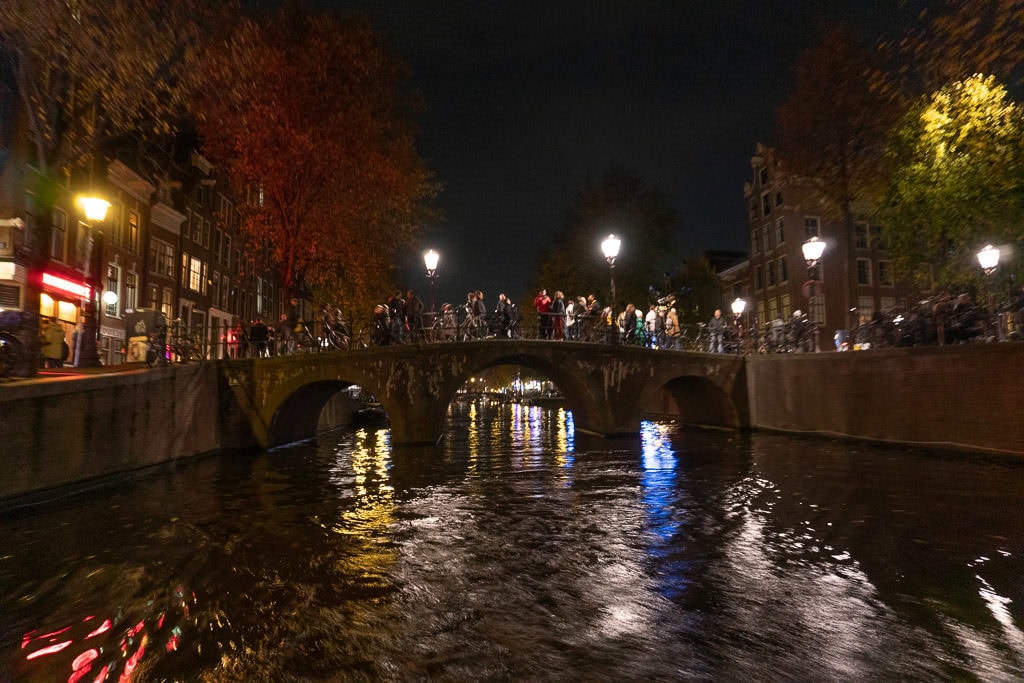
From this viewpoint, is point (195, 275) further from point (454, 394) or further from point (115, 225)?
point (454, 394)

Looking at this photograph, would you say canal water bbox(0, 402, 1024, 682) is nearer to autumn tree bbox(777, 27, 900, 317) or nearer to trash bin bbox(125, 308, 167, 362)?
trash bin bbox(125, 308, 167, 362)

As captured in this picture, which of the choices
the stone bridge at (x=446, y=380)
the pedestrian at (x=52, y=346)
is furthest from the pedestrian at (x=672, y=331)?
the pedestrian at (x=52, y=346)

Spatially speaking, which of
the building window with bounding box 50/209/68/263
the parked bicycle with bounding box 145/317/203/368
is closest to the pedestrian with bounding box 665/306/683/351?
the parked bicycle with bounding box 145/317/203/368

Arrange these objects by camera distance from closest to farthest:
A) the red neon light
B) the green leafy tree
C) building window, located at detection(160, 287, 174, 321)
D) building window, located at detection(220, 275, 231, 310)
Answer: the green leafy tree, the red neon light, building window, located at detection(160, 287, 174, 321), building window, located at detection(220, 275, 231, 310)

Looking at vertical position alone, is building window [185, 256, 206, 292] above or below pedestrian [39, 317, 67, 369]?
above

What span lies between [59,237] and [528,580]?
24940 millimetres

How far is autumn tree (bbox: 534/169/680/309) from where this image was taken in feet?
133

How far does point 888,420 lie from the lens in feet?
56.1

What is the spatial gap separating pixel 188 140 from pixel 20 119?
21303 millimetres

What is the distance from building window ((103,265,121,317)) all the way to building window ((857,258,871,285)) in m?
45.9

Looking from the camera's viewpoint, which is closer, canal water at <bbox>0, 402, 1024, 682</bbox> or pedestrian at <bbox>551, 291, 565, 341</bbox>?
canal water at <bbox>0, 402, 1024, 682</bbox>

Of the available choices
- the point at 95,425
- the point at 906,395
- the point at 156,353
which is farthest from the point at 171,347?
the point at 906,395

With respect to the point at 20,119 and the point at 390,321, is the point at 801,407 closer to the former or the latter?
the point at 390,321

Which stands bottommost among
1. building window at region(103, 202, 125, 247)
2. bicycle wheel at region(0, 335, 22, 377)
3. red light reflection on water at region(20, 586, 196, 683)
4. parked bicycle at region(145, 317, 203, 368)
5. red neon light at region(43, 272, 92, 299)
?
red light reflection on water at region(20, 586, 196, 683)
